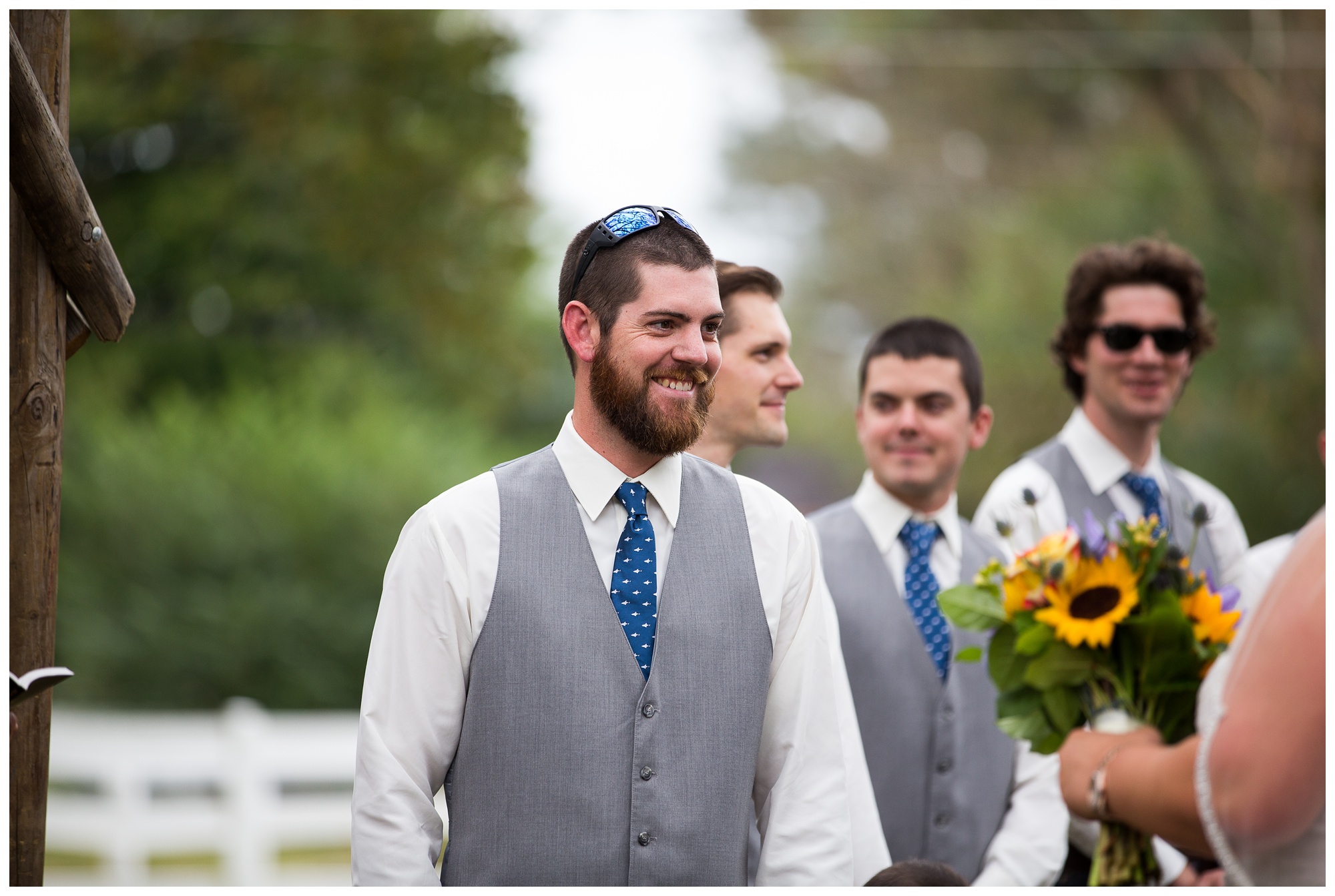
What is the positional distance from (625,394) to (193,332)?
412 inches

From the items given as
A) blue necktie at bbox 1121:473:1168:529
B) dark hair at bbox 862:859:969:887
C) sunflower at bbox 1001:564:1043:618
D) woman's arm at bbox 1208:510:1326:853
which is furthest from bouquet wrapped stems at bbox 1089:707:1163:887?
blue necktie at bbox 1121:473:1168:529

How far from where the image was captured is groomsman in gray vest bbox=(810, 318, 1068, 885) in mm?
3162

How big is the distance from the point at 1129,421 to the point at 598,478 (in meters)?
2.19

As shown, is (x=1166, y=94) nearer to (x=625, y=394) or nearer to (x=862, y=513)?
(x=862, y=513)

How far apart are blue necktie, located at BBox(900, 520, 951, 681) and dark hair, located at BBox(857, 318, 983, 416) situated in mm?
406

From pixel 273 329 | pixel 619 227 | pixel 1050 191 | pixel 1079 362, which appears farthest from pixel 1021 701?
pixel 1050 191

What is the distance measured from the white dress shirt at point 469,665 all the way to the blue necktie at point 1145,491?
5.94ft

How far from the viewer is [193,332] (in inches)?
463

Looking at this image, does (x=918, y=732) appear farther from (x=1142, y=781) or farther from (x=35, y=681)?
(x=35, y=681)

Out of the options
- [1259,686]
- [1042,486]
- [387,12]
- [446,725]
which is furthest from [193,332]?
[1259,686]

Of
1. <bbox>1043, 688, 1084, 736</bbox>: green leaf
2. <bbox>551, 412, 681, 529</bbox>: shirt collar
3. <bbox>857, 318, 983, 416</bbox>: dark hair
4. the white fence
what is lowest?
the white fence

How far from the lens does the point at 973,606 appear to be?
241cm

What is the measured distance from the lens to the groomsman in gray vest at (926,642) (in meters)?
3.16

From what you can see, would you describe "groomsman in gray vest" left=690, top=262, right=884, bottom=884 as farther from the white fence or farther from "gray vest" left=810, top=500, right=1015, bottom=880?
the white fence
